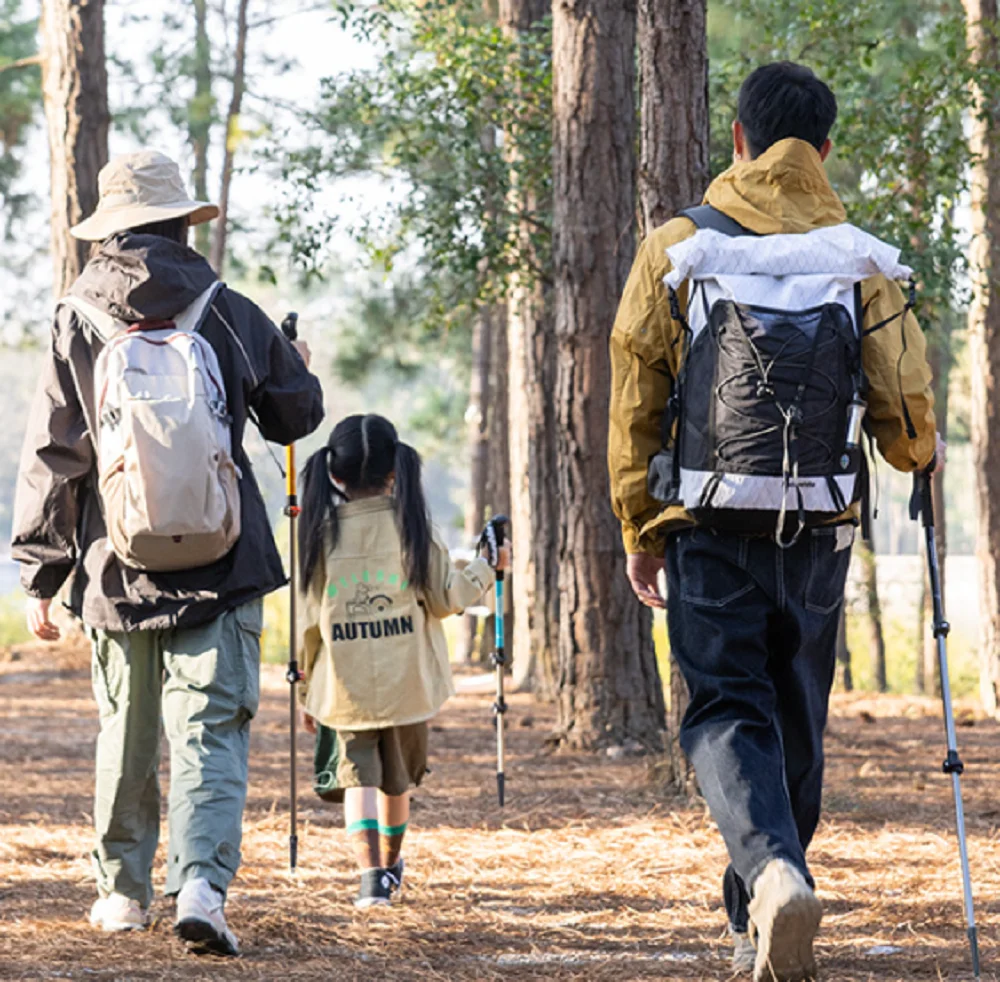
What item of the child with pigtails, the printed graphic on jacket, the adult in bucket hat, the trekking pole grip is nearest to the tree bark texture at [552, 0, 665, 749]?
the child with pigtails

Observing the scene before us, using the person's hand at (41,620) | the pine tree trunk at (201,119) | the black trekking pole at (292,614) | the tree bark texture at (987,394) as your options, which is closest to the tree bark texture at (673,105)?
the black trekking pole at (292,614)

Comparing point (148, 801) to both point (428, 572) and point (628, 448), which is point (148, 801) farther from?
point (628, 448)

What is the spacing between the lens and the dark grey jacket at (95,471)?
4320 mm

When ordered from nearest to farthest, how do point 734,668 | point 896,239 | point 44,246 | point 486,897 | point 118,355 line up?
1. point 734,668
2. point 118,355
3. point 486,897
4. point 896,239
5. point 44,246

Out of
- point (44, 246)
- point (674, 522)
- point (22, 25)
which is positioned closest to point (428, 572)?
point (674, 522)

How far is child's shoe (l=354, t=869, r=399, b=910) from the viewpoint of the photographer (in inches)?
204

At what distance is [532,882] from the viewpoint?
5.60 metres

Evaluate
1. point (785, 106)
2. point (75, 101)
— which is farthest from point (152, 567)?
point (75, 101)

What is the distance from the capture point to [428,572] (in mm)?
5355

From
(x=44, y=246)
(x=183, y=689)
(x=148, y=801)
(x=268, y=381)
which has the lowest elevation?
(x=148, y=801)

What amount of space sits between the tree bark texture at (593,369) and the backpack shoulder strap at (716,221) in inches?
185

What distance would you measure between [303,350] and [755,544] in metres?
1.89

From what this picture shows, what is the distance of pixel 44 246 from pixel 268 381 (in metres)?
21.7

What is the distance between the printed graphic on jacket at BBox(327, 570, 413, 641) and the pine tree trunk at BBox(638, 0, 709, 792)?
5.79 feet
